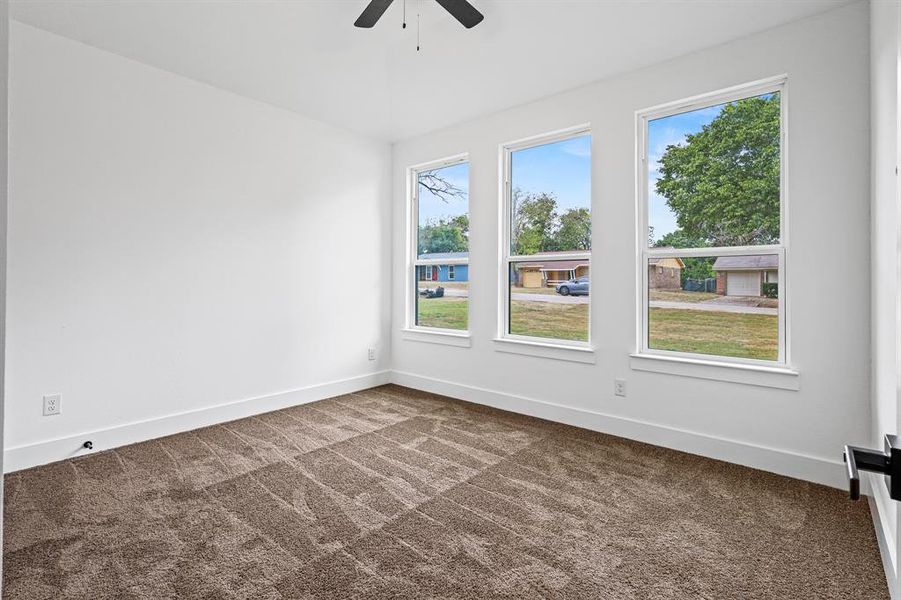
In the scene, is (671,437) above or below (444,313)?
below

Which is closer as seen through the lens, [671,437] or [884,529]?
[884,529]

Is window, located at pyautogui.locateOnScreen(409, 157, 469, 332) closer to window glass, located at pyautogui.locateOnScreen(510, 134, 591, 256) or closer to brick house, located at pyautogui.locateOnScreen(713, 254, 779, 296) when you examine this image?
window glass, located at pyautogui.locateOnScreen(510, 134, 591, 256)

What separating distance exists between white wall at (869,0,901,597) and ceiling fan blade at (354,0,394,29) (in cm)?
211

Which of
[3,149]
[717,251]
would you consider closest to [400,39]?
[717,251]

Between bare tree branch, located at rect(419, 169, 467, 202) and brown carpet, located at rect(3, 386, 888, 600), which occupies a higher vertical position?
bare tree branch, located at rect(419, 169, 467, 202)

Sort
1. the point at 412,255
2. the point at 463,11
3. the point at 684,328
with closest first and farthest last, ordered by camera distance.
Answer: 1. the point at 463,11
2. the point at 684,328
3. the point at 412,255

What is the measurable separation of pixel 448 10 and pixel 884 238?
2.34 m

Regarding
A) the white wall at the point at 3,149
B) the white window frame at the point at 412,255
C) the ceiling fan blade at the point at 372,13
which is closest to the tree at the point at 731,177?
the ceiling fan blade at the point at 372,13

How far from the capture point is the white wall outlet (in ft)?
Answer: 9.71

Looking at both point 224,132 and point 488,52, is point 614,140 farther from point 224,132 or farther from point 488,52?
point 224,132

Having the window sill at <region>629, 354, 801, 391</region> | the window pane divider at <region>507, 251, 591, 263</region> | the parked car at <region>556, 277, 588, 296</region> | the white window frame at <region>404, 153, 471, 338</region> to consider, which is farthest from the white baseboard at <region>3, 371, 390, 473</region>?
the window sill at <region>629, 354, 801, 391</region>

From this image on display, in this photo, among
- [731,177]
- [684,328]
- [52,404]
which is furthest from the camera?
[684,328]

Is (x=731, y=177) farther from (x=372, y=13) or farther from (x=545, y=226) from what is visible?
(x=372, y=13)

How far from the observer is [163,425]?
136 inches
